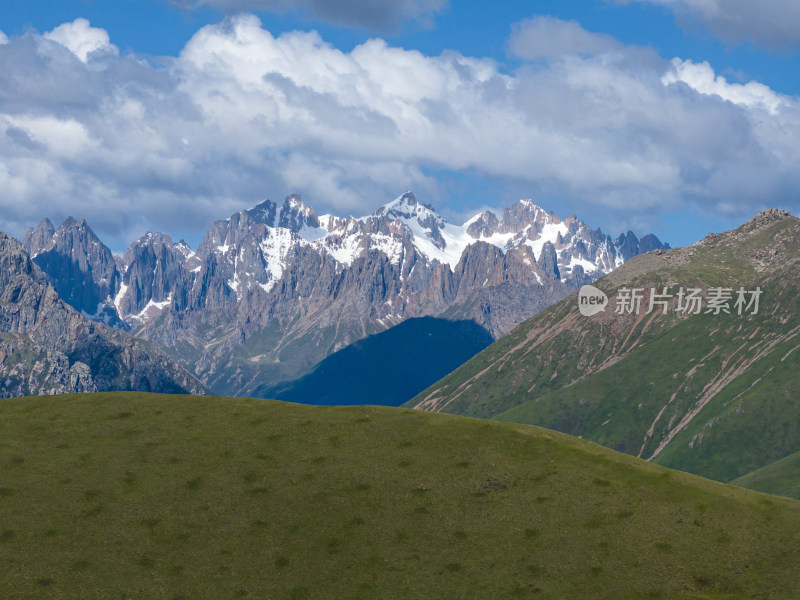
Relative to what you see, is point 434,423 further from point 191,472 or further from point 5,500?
point 5,500

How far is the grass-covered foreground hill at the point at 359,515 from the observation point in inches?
3484

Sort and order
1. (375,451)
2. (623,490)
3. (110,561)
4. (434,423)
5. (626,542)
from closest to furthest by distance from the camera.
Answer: (110,561) → (626,542) → (623,490) → (375,451) → (434,423)

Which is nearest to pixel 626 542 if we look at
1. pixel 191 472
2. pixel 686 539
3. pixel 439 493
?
pixel 686 539

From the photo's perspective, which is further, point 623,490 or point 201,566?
point 623,490

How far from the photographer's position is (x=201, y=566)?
91062mm

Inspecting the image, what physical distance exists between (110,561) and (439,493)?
41.5 meters

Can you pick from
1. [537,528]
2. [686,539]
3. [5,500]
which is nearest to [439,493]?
[537,528]

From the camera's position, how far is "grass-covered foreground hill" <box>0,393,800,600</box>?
290 ft

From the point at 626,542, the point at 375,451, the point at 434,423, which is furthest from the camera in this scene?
the point at 434,423

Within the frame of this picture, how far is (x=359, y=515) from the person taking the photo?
103 metres

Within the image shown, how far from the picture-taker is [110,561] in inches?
3561

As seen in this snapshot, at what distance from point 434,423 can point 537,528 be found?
32831mm

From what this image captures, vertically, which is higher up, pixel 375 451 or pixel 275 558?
pixel 375 451

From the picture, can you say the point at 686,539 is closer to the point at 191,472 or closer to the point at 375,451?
the point at 375,451
